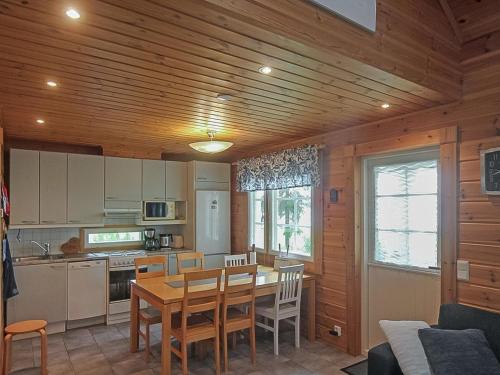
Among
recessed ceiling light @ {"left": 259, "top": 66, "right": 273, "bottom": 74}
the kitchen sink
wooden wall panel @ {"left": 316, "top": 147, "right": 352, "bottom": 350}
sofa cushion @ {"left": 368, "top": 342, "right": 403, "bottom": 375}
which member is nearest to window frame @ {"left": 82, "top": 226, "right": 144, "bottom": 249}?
the kitchen sink

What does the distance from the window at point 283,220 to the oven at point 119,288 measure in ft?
5.77

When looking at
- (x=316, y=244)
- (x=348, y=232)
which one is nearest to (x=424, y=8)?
(x=348, y=232)

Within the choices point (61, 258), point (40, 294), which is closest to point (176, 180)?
point (61, 258)

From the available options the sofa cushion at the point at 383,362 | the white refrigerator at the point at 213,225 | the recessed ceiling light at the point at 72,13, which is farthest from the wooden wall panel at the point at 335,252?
Answer: the recessed ceiling light at the point at 72,13

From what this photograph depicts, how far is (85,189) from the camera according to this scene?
15.7 feet

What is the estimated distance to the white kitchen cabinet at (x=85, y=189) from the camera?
4.69 m

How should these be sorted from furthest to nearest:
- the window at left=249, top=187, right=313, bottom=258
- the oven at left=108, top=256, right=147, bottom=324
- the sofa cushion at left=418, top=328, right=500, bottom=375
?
the oven at left=108, top=256, right=147, bottom=324, the window at left=249, top=187, right=313, bottom=258, the sofa cushion at left=418, top=328, right=500, bottom=375

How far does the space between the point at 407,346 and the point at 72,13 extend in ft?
8.81

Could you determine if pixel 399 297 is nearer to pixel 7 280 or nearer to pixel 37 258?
pixel 7 280

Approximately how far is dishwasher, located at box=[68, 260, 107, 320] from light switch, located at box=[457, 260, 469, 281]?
13.3 ft

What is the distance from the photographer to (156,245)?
5.45 meters

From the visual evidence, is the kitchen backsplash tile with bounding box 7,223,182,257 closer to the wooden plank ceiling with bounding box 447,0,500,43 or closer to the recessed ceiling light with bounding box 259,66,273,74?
the recessed ceiling light with bounding box 259,66,273,74

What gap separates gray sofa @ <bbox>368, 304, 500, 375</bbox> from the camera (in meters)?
2.28

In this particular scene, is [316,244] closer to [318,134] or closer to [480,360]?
[318,134]
